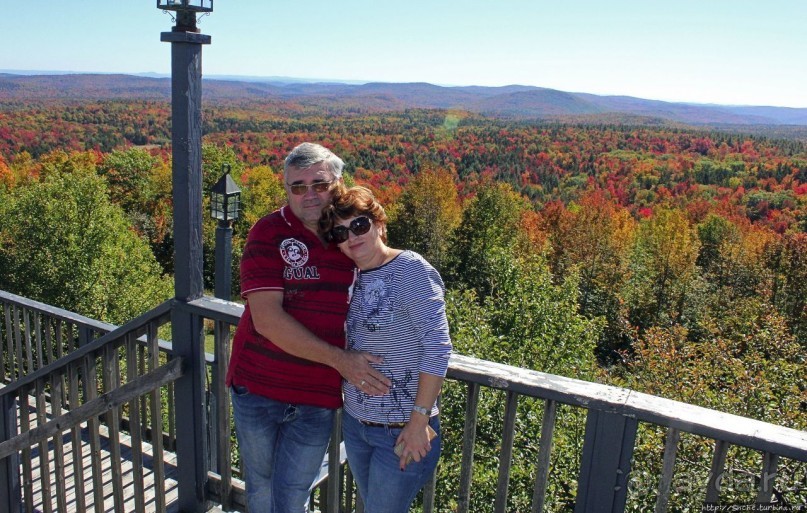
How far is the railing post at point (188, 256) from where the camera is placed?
7.18 feet

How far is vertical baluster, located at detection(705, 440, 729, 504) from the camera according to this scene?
5.14 ft

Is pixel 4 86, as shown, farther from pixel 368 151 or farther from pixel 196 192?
pixel 196 192

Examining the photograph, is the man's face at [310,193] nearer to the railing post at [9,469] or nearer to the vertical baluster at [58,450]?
the vertical baluster at [58,450]

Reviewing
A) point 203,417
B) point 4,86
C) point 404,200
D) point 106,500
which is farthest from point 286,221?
point 4,86

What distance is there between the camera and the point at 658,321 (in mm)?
25734

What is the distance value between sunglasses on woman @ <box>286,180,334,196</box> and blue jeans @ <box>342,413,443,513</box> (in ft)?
2.42

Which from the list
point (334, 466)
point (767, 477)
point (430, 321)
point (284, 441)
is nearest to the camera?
point (767, 477)

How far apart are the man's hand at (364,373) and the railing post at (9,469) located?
7.01 feet

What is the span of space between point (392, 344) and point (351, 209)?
423mm

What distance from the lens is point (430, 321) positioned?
1.78 meters

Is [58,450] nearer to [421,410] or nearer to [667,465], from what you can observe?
[421,410]

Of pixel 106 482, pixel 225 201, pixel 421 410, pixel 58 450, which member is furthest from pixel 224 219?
pixel 421 410

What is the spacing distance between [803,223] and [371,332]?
5216cm

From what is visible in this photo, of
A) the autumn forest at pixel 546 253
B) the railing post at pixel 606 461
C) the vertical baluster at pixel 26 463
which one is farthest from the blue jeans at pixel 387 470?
the autumn forest at pixel 546 253
